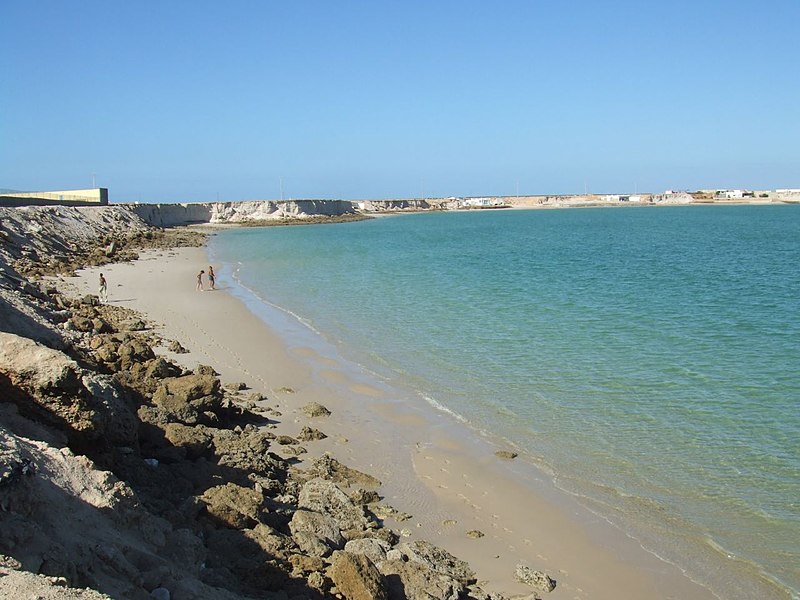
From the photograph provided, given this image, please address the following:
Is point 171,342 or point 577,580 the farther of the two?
point 171,342

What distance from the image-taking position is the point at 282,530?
695 cm

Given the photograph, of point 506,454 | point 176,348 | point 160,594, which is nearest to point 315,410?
point 506,454

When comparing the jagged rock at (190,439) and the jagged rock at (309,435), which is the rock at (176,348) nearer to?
the jagged rock at (309,435)

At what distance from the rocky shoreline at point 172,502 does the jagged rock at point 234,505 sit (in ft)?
0.05

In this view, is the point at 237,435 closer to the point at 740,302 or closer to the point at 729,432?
the point at 729,432

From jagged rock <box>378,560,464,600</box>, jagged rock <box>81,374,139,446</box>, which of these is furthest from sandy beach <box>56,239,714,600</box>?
jagged rock <box>81,374,139,446</box>

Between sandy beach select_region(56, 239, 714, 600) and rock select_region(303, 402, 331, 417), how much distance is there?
0.55 ft

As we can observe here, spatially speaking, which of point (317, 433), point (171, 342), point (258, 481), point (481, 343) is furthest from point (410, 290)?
point (258, 481)

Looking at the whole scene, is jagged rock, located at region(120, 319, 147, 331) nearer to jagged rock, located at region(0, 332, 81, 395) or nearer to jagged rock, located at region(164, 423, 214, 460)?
jagged rock, located at region(164, 423, 214, 460)

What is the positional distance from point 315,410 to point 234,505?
5192 millimetres

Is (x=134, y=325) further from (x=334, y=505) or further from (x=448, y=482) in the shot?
(x=334, y=505)

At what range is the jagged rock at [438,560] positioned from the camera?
22.2 ft

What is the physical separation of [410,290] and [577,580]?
71.2ft

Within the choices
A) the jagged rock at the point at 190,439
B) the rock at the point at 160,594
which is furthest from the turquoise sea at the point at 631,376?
the rock at the point at 160,594
